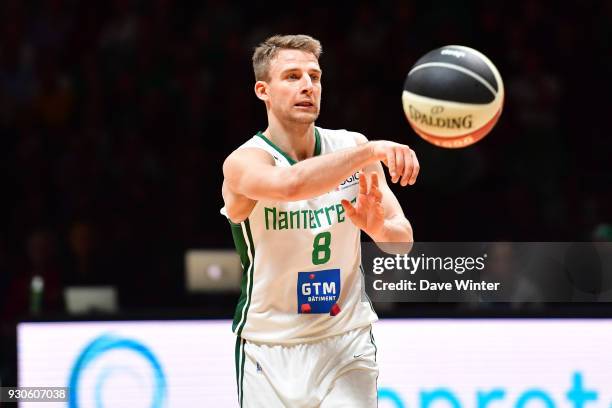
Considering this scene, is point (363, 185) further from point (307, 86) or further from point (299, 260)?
point (307, 86)

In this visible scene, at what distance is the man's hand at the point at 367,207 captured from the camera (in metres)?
4.51

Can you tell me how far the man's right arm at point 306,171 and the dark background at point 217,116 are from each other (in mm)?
4108

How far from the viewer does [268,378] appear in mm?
4672

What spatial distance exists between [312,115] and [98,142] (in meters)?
5.71

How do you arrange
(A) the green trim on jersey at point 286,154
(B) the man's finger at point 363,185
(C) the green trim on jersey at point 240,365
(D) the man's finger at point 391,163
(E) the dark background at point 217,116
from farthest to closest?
1. (E) the dark background at point 217,116
2. (A) the green trim on jersey at point 286,154
3. (C) the green trim on jersey at point 240,365
4. (B) the man's finger at point 363,185
5. (D) the man's finger at point 391,163

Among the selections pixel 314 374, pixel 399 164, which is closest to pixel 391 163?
pixel 399 164

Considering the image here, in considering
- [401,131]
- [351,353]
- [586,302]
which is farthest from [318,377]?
[401,131]

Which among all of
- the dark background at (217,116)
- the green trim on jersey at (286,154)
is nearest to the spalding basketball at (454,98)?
the green trim on jersey at (286,154)

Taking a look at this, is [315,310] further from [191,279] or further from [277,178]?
[191,279]

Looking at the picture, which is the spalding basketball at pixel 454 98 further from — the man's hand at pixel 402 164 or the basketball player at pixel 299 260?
the man's hand at pixel 402 164

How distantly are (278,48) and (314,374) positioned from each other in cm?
152

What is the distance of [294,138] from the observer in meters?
4.95

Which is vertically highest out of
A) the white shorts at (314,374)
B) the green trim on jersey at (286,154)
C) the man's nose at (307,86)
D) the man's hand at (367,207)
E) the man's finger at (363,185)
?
the man's nose at (307,86)

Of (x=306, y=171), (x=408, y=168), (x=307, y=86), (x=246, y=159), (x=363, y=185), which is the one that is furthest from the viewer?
(x=307, y=86)
